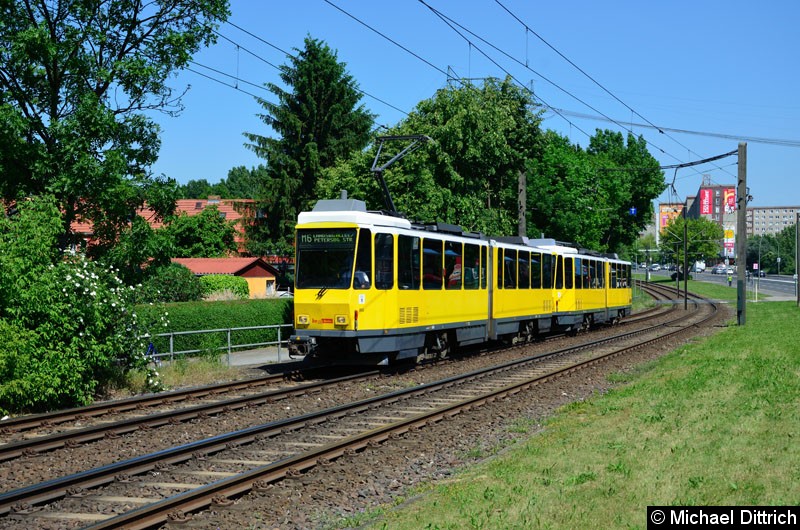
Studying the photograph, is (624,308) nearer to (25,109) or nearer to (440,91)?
(440,91)

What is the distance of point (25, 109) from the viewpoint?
54.3 feet

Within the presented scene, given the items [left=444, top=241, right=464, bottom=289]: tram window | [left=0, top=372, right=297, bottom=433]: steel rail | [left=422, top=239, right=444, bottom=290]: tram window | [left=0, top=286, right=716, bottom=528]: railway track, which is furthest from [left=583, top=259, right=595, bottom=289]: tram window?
[left=0, top=372, right=297, bottom=433]: steel rail

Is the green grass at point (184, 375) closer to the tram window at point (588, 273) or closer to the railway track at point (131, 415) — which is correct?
the railway track at point (131, 415)

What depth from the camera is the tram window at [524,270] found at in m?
26.8

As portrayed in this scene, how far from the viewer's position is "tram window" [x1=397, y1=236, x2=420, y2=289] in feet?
61.4

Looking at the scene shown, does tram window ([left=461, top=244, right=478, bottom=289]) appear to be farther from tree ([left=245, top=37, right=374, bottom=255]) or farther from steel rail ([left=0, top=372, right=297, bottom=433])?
tree ([left=245, top=37, right=374, bottom=255])

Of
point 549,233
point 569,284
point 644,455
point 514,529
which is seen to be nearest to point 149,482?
point 514,529

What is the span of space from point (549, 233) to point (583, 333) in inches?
981

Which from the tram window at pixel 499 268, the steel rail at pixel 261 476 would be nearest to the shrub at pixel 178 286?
the tram window at pixel 499 268

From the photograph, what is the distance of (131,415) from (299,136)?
39.2m

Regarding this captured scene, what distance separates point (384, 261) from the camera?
18172 mm

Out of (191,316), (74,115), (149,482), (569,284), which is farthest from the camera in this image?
(569,284)

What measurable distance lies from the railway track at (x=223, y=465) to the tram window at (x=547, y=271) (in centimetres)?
1292

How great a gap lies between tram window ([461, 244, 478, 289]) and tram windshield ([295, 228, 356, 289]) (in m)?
5.02
